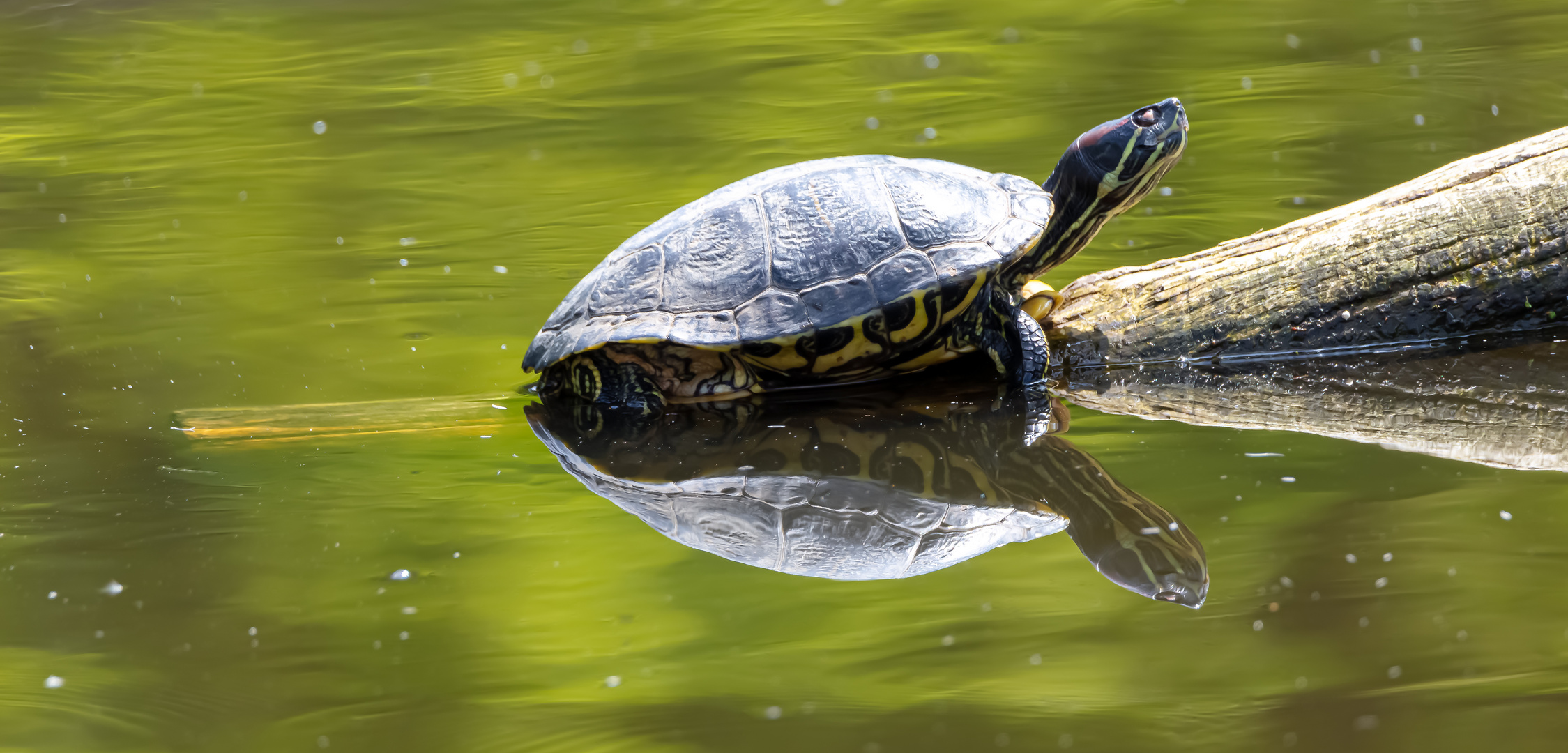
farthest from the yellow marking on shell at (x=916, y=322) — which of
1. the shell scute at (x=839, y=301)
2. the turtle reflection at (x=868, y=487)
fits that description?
the turtle reflection at (x=868, y=487)

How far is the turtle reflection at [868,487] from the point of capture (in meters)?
2.73

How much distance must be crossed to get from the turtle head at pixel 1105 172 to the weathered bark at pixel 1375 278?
262 mm

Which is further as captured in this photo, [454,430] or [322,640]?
[454,430]

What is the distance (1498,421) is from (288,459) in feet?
12.4

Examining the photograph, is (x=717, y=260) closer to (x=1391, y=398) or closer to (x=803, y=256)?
(x=803, y=256)

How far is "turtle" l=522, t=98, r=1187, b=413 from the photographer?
12.3 ft

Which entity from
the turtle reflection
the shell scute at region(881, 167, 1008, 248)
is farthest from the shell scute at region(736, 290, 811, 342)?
the shell scute at region(881, 167, 1008, 248)

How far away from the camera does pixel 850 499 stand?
3115 mm

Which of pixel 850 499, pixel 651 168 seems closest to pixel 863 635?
pixel 850 499

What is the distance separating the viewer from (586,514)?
3168 mm

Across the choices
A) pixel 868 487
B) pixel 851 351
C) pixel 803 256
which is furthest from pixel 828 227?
pixel 868 487

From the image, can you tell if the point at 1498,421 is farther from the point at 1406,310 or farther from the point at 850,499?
the point at 850,499

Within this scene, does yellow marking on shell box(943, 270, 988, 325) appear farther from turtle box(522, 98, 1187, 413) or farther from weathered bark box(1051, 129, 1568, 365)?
weathered bark box(1051, 129, 1568, 365)

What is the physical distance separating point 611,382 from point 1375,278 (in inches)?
107
